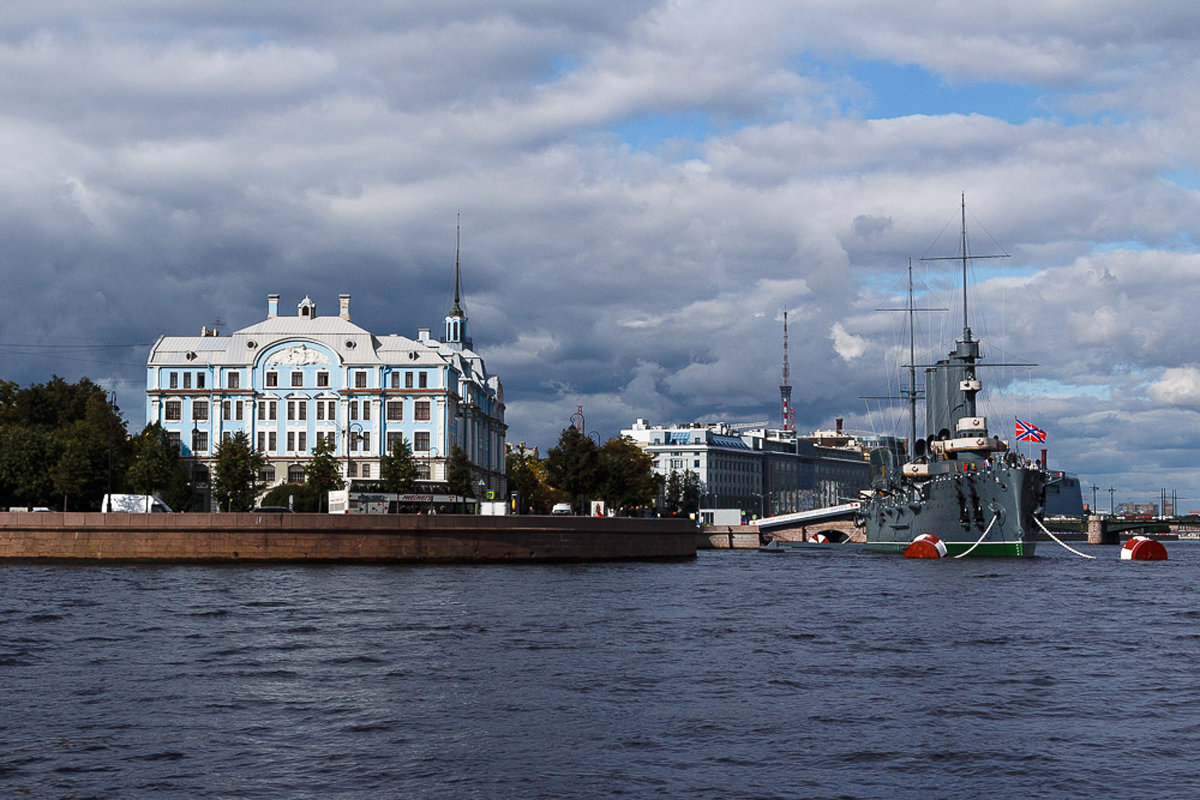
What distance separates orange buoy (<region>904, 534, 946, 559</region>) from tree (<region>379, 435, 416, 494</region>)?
103 feet

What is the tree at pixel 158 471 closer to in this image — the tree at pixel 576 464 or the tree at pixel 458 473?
the tree at pixel 458 473

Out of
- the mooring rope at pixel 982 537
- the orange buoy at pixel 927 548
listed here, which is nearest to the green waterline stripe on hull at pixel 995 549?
the mooring rope at pixel 982 537

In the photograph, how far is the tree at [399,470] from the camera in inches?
3474

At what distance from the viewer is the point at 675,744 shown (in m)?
17.3

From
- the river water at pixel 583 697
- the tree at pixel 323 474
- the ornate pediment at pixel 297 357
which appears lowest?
the river water at pixel 583 697

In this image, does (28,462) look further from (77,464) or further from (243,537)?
(243,537)

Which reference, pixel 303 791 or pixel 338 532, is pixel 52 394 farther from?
pixel 303 791

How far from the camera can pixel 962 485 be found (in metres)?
79.4

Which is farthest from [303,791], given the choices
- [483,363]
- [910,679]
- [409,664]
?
[483,363]

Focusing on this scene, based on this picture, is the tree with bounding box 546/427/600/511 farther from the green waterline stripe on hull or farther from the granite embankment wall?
the granite embankment wall

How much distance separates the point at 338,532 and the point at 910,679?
36839 millimetres

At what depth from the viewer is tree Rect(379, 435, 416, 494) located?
88.2 meters

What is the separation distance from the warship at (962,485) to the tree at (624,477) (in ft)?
66.7

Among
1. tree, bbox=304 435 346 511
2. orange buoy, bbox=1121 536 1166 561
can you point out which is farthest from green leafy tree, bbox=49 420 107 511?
orange buoy, bbox=1121 536 1166 561
